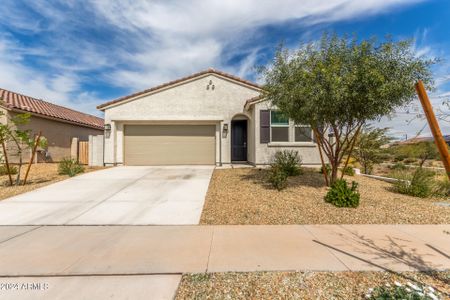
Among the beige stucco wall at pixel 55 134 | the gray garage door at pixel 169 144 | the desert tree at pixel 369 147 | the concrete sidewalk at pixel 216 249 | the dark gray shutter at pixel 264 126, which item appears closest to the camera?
the concrete sidewalk at pixel 216 249

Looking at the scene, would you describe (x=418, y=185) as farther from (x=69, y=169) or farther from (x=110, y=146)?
(x=110, y=146)

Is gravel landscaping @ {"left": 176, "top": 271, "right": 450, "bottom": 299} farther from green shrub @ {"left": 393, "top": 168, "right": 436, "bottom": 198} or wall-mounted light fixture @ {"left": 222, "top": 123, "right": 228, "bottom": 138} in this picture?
wall-mounted light fixture @ {"left": 222, "top": 123, "right": 228, "bottom": 138}

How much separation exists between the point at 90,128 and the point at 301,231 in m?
19.5

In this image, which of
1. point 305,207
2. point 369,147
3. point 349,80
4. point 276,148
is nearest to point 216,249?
point 305,207

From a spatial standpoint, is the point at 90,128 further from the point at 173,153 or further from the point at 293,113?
the point at 293,113

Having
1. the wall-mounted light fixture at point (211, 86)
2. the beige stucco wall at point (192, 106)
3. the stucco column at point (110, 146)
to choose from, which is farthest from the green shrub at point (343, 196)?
the stucco column at point (110, 146)

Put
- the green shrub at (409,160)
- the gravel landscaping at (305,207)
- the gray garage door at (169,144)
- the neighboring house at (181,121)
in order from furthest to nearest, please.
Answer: the green shrub at (409,160)
the gray garage door at (169,144)
the neighboring house at (181,121)
the gravel landscaping at (305,207)

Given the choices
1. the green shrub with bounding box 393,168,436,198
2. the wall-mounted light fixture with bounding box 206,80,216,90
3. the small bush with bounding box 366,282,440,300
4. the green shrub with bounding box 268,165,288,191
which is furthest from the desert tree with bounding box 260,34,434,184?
the wall-mounted light fixture with bounding box 206,80,216,90

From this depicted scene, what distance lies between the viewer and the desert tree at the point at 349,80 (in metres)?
5.82

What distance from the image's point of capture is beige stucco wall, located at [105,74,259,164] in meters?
13.2

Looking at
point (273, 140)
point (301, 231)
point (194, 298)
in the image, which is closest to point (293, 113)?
point (301, 231)

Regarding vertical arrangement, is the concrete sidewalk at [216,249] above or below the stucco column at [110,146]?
below

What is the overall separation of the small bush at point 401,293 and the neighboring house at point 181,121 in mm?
10209

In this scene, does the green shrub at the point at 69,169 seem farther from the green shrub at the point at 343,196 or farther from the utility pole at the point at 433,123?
the utility pole at the point at 433,123
